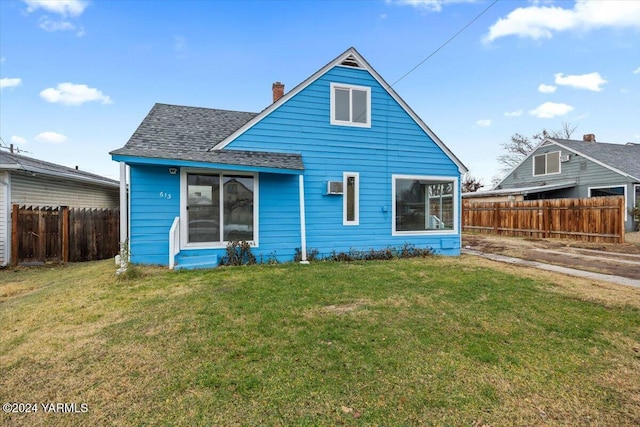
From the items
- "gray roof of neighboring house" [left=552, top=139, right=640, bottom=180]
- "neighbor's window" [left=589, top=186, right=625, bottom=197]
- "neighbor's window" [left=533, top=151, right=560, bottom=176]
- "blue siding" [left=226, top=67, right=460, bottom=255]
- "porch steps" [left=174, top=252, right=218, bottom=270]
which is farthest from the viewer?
"neighbor's window" [left=533, top=151, right=560, bottom=176]

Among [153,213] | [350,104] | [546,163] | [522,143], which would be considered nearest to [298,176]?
[350,104]

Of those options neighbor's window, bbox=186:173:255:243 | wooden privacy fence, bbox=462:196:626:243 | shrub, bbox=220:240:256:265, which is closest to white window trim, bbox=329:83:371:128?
neighbor's window, bbox=186:173:255:243

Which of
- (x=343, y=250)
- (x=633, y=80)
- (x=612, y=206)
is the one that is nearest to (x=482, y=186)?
(x=633, y=80)

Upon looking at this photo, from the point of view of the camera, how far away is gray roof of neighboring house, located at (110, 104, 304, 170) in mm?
7540

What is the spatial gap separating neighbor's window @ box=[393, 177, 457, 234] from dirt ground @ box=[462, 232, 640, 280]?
270 centimetres

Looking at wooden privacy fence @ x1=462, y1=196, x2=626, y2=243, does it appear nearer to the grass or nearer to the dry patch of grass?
the dry patch of grass

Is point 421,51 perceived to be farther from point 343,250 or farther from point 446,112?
point 343,250

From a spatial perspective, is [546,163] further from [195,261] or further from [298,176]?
[195,261]

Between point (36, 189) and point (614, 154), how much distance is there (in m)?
30.8

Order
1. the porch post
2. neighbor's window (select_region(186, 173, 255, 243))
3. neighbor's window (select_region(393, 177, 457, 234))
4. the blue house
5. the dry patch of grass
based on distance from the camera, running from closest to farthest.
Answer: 1. the dry patch of grass
2. the blue house
3. neighbor's window (select_region(186, 173, 255, 243))
4. the porch post
5. neighbor's window (select_region(393, 177, 457, 234))

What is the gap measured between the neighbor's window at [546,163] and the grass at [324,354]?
19213mm

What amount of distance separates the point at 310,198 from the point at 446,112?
12631mm

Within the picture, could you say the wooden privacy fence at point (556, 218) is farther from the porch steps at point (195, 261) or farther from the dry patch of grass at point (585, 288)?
the porch steps at point (195, 261)

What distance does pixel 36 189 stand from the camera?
34.3 feet
